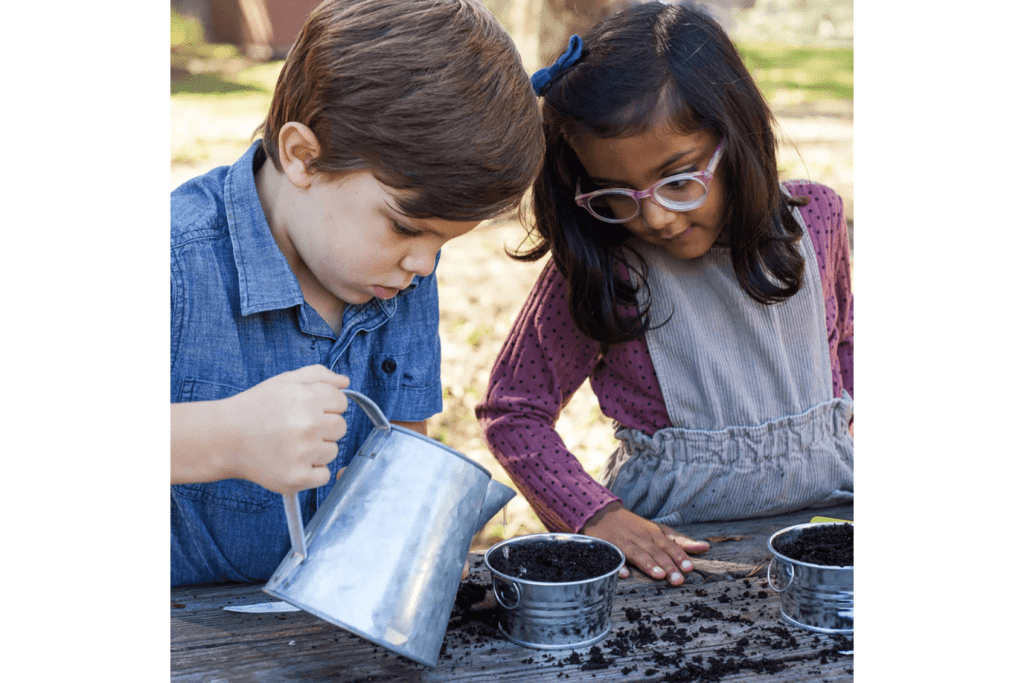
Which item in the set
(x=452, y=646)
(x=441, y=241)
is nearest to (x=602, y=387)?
(x=441, y=241)

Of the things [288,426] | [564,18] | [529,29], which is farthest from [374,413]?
[529,29]

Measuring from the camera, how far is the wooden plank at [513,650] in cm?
91

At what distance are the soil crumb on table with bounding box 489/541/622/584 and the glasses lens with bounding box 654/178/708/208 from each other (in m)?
0.56

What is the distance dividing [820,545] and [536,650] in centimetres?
40

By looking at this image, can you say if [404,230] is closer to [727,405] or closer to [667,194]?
[667,194]

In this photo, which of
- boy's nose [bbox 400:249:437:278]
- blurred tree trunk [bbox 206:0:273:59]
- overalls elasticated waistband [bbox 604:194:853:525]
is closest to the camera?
boy's nose [bbox 400:249:437:278]

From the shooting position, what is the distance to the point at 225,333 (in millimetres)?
1119

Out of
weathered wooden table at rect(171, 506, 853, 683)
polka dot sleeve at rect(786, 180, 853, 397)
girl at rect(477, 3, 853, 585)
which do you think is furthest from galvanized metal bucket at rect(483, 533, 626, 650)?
polka dot sleeve at rect(786, 180, 853, 397)

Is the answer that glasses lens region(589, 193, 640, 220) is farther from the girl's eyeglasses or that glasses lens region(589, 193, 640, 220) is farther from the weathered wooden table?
the weathered wooden table

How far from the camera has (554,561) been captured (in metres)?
1.06

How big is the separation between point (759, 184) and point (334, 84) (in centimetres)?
74

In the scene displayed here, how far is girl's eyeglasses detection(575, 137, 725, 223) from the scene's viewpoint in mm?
1295
